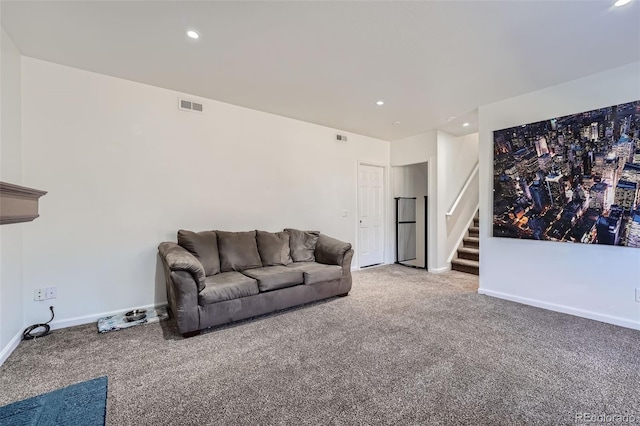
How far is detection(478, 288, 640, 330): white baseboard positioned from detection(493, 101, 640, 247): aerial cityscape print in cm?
74

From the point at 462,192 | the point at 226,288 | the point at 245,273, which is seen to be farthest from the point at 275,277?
the point at 462,192

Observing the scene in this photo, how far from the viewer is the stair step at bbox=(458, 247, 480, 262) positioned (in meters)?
4.94

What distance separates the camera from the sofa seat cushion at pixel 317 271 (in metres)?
3.22

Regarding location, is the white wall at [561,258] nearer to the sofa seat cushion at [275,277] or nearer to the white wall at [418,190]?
the white wall at [418,190]

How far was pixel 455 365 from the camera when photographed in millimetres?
2002

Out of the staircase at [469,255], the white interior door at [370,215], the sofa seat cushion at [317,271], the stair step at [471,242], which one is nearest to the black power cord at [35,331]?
the sofa seat cushion at [317,271]

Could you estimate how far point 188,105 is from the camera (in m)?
3.32

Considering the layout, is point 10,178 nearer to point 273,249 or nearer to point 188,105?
point 188,105

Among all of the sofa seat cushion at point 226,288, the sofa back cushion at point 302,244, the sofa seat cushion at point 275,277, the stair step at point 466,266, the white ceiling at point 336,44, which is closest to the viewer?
the white ceiling at point 336,44

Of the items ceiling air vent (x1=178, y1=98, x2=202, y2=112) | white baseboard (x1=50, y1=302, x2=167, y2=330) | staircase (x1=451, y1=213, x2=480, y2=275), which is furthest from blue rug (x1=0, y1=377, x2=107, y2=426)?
staircase (x1=451, y1=213, x2=480, y2=275)

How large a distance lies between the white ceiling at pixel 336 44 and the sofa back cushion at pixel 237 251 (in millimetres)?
1725

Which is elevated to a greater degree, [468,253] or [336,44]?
[336,44]

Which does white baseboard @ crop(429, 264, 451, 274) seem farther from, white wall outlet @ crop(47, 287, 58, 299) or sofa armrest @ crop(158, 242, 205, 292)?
white wall outlet @ crop(47, 287, 58, 299)

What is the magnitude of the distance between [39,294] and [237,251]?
5.96ft
